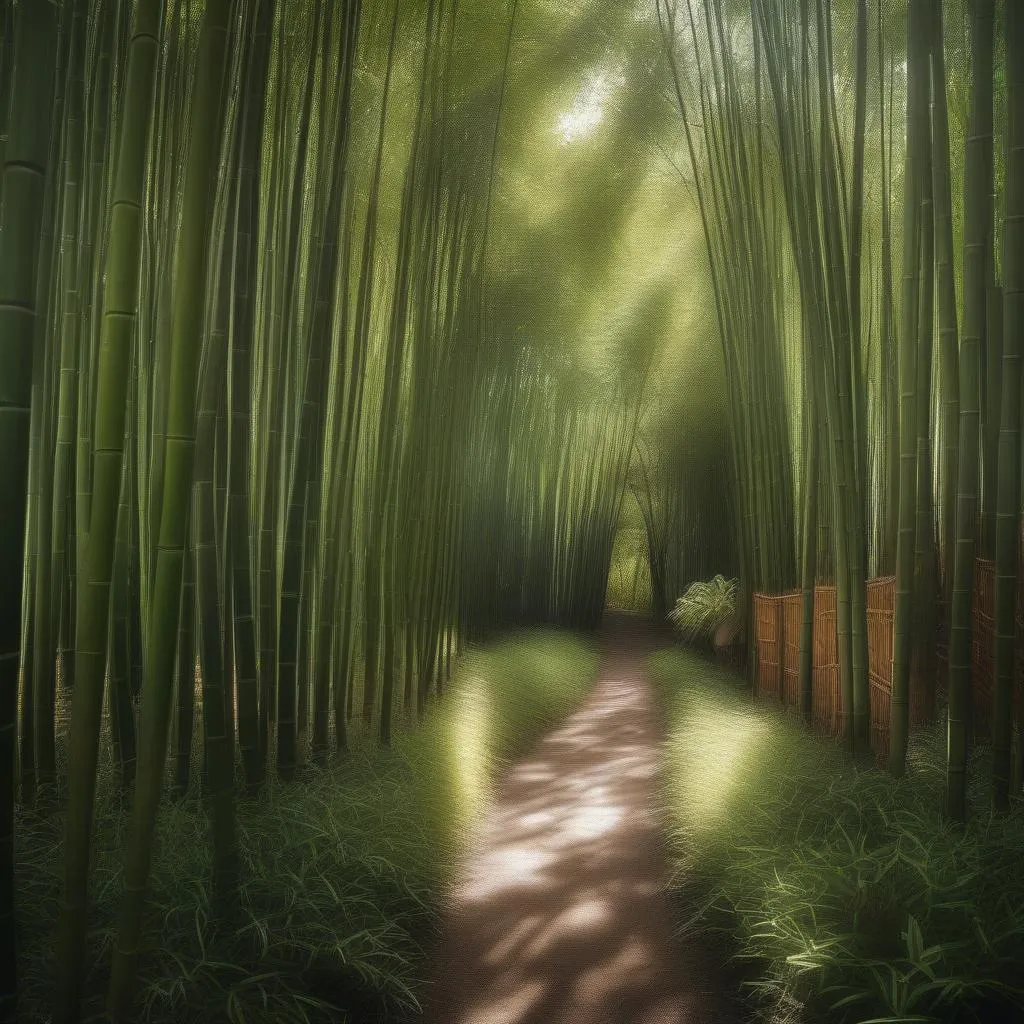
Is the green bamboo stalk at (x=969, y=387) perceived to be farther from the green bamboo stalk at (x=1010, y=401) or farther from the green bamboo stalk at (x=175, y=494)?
the green bamboo stalk at (x=175, y=494)

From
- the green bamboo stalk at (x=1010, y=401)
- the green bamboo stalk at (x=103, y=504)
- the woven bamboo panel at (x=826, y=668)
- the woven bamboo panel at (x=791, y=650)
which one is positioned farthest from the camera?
the woven bamboo panel at (x=791, y=650)

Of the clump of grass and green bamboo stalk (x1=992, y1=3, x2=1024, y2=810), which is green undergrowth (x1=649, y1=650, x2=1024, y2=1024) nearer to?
green bamboo stalk (x1=992, y1=3, x2=1024, y2=810)

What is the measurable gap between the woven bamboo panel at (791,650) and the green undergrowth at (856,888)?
42.0 inches

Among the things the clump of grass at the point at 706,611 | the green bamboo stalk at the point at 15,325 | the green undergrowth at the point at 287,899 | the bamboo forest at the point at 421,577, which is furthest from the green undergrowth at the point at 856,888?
the clump of grass at the point at 706,611

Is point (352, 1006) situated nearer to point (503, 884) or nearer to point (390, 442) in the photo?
point (503, 884)

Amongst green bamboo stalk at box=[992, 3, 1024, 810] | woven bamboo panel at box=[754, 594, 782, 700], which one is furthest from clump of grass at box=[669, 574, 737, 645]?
green bamboo stalk at box=[992, 3, 1024, 810]

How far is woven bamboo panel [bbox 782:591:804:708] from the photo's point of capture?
3.63 m

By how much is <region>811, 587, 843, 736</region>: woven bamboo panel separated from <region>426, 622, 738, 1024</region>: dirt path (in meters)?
0.70

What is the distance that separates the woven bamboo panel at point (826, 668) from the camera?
301 centimetres

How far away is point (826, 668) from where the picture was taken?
124 inches

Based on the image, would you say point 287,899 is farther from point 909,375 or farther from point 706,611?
point 706,611

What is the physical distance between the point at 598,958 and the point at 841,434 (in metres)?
1.58

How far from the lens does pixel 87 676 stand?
3.57 ft

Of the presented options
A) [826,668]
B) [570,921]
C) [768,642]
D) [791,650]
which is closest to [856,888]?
[570,921]
